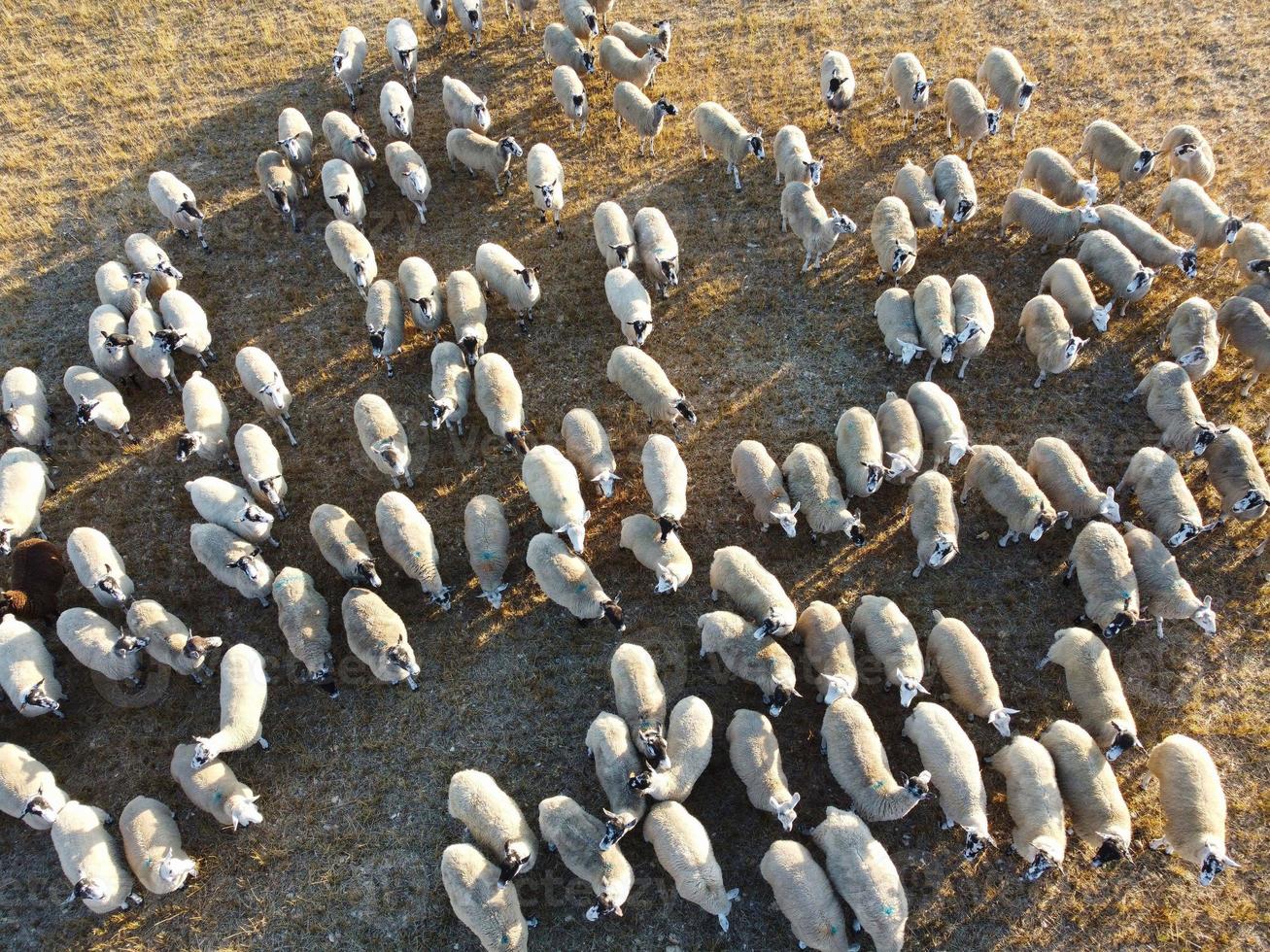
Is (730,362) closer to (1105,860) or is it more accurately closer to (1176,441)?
(1176,441)

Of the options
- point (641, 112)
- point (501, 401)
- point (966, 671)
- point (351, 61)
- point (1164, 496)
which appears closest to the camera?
point (966, 671)

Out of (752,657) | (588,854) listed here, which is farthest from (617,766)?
(752,657)

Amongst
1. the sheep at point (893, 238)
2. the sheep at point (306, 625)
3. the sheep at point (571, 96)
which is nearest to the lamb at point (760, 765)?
the sheep at point (306, 625)

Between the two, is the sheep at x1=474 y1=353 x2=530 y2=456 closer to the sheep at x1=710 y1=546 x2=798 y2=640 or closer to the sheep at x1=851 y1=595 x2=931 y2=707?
the sheep at x1=710 y1=546 x2=798 y2=640

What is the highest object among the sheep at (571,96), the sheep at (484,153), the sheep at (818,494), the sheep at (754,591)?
the sheep at (571,96)

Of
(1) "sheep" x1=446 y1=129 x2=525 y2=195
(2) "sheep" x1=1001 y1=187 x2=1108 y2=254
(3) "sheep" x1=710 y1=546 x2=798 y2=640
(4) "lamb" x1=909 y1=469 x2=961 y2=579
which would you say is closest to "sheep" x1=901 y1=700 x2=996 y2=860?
(3) "sheep" x1=710 y1=546 x2=798 y2=640

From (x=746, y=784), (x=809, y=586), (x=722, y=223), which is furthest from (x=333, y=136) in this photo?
(x=746, y=784)

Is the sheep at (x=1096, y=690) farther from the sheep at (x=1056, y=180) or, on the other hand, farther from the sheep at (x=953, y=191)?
the sheep at (x=1056, y=180)

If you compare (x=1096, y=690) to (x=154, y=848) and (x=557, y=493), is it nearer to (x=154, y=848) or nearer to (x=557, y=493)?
(x=557, y=493)
